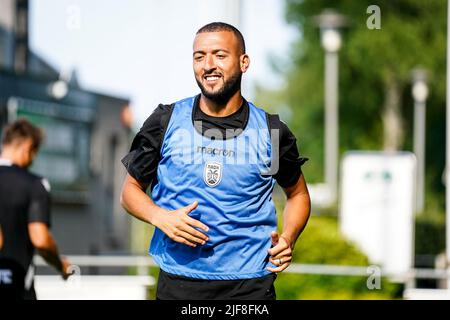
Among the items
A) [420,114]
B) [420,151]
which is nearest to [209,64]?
[420,114]

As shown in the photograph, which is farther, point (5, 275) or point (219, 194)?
point (5, 275)

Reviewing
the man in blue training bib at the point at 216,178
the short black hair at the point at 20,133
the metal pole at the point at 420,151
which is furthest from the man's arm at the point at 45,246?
the metal pole at the point at 420,151

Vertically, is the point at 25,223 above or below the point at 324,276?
above

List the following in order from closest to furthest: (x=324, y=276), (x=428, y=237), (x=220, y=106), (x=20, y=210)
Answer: (x=220, y=106)
(x=20, y=210)
(x=324, y=276)
(x=428, y=237)

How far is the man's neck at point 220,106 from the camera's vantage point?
168 inches

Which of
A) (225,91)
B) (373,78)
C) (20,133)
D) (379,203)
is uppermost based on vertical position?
(373,78)

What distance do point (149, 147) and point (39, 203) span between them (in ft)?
6.53

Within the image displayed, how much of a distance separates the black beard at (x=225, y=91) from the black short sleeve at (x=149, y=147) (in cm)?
18

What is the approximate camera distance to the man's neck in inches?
168

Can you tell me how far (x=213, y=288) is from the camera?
4297 millimetres

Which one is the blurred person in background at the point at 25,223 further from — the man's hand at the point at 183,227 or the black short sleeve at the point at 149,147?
the man's hand at the point at 183,227

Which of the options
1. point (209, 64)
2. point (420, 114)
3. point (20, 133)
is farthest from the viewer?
point (420, 114)

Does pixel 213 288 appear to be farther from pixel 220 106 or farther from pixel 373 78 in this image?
pixel 373 78

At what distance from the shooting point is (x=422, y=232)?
74.9 feet
